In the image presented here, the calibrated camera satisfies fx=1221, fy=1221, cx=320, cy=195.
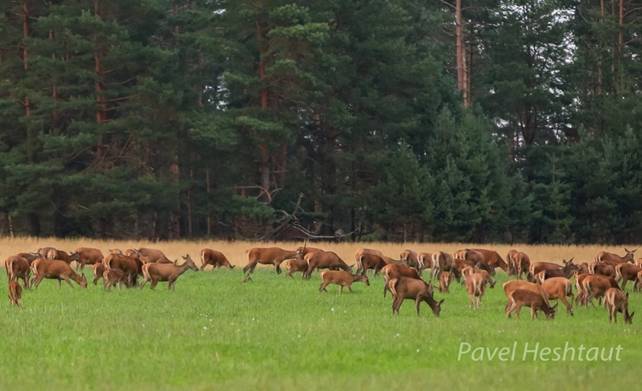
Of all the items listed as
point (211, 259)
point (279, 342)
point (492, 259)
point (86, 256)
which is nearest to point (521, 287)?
point (279, 342)

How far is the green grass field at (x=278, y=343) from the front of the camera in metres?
12.5

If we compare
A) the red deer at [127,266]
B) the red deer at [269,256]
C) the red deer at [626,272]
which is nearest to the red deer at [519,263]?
the red deer at [626,272]

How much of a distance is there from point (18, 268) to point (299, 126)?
1232 inches

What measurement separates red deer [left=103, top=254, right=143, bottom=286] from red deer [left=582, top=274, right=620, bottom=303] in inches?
347

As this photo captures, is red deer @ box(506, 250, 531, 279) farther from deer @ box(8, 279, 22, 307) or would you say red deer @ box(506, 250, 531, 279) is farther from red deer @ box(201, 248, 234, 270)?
deer @ box(8, 279, 22, 307)

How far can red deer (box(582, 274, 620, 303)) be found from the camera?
21359 mm

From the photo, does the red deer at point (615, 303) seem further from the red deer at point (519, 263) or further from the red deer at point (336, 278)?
the red deer at point (519, 263)

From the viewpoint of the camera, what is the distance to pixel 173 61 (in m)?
52.6

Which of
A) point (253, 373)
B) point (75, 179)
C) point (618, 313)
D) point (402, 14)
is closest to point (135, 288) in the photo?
point (618, 313)

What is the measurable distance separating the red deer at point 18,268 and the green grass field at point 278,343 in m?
1.67

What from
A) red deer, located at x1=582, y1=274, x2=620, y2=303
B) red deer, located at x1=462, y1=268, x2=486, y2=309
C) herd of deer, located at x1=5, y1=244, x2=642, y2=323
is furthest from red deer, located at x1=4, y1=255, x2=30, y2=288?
red deer, located at x1=582, y1=274, x2=620, y2=303

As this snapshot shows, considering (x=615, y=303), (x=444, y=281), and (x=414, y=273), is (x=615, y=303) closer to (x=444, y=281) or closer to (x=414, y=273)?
(x=414, y=273)

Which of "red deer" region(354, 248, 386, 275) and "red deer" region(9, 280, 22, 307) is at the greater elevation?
"red deer" region(354, 248, 386, 275)

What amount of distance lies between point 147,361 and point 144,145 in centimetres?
4035
